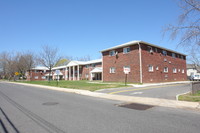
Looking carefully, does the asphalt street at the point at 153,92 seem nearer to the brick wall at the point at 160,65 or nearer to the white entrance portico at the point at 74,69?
the brick wall at the point at 160,65

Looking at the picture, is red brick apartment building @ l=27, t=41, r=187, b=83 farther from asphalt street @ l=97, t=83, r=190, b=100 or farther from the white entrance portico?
the white entrance portico

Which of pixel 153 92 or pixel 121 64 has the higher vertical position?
pixel 121 64

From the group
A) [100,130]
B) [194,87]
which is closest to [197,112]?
[100,130]

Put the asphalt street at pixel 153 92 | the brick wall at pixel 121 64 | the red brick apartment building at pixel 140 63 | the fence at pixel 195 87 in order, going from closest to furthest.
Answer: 1. the fence at pixel 195 87
2. the asphalt street at pixel 153 92
3. the red brick apartment building at pixel 140 63
4. the brick wall at pixel 121 64

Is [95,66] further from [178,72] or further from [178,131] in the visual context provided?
[178,131]

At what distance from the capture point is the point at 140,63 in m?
23.5

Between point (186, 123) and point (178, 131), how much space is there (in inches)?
37.8

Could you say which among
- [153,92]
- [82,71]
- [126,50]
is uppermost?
[126,50]

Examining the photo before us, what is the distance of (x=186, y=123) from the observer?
477 centimetres

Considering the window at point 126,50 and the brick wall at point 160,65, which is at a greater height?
the window at point 126,50

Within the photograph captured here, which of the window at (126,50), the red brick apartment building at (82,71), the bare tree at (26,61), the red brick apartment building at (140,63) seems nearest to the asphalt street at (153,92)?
the red brick apartment building at (140,63)

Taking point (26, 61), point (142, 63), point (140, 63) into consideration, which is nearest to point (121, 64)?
point (140, 63)

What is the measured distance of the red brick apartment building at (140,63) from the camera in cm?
2402

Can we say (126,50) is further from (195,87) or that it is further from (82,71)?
(82,71)
